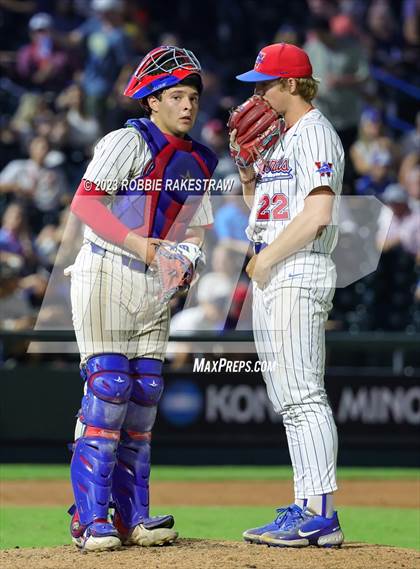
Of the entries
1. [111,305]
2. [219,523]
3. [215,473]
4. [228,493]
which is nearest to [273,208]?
[111,305]

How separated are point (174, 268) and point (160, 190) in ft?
1.16

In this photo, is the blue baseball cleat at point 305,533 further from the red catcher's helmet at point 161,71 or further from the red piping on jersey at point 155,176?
the red catcher's helmet at point 161,71

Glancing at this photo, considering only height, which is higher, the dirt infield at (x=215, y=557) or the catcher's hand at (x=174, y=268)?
the catcher's hand at (x=174, y=268)

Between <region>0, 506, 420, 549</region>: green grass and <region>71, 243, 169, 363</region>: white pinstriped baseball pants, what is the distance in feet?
5.72

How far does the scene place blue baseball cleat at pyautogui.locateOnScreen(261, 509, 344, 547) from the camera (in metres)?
4.84

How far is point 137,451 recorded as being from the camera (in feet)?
16.3

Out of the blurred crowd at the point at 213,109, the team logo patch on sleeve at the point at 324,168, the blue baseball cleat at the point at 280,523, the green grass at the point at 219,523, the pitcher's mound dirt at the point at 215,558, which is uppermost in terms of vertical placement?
the blurred crowd at the point at 213,109

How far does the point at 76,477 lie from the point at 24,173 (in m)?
7.91

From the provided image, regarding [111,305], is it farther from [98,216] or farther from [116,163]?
[116,163]

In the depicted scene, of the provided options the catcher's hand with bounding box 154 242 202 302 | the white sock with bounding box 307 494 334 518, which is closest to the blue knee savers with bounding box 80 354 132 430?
the catcher's hand with bounding box 154 242 202 302

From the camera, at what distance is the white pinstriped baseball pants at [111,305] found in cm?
483

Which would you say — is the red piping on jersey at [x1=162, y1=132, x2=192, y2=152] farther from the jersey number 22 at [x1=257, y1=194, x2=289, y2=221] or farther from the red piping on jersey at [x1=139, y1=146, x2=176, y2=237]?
the jersey number 22 at [x1=257, y1=194, x2=289, y2=221]

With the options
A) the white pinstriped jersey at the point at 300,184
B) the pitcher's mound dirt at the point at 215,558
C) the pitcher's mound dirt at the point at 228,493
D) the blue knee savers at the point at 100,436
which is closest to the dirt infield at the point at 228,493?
the pitcher's mound dirt at the point at 228,493

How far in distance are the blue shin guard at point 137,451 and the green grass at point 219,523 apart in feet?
4.39
